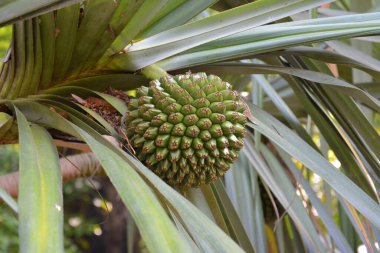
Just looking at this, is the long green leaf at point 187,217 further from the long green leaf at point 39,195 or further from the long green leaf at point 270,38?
the long green leaf at point 270,38

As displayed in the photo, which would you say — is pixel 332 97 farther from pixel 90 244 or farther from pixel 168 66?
pixel 90 244

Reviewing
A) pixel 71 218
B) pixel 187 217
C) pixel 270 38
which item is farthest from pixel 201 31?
pixel 71 218

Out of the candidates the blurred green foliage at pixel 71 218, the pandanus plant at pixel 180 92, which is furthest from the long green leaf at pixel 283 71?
the blurred green foliage at pixel 71 218

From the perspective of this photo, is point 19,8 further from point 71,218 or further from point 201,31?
point 71,218

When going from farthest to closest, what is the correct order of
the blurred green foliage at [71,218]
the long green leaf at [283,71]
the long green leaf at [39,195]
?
the blurred green foliage at [71,218], the long green leaf at [283,71], the long green leaf at [39,195]

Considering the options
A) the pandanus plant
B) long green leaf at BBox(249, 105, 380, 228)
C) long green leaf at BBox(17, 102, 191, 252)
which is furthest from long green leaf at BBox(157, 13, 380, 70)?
long green leaf at BBox(17, 102, 191, 252)

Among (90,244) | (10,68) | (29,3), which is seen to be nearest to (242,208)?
(10,68)
